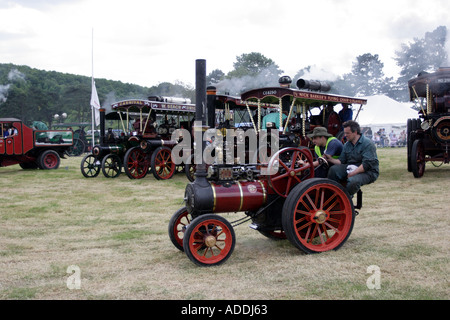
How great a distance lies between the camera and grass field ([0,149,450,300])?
3045mm

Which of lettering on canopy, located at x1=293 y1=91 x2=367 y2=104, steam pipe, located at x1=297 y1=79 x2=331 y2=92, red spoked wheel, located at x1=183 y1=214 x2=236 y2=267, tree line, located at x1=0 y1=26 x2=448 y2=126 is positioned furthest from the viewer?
tree line, located at x1=0 y1=26 x2=448 y2=126

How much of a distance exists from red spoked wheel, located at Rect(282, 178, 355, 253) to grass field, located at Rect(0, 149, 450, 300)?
146 millimetres

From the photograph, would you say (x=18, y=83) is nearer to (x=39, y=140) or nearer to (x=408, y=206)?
(x=39, y=140)

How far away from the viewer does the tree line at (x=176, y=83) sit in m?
28.0

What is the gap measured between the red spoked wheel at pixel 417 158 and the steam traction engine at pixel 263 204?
582cm

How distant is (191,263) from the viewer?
3729 mm

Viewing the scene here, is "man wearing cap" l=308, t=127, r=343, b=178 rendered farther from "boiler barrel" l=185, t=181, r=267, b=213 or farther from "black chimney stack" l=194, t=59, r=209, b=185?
"black chimney stack" l=194, t=59, r=209, b=185

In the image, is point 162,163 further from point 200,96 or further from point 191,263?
point 200,96

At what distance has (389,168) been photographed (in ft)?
38.4

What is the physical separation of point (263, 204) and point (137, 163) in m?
7.00

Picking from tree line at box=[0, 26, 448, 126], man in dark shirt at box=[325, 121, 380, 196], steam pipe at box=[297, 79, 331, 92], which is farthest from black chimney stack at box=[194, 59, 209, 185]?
tree line at box=[0, 26, 448, 126]

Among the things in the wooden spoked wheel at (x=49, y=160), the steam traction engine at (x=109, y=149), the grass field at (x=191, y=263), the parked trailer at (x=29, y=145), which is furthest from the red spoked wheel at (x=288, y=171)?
the wooden spoked wheel at (x=49, y=160)

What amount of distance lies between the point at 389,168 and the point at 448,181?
9.84 feet

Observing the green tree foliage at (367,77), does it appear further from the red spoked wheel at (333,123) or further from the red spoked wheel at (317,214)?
the red spoked wheel at (317,214)
